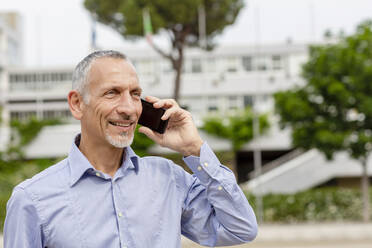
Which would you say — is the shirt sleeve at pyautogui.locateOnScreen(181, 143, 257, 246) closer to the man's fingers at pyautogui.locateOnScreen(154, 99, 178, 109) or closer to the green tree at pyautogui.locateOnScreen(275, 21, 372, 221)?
the man's fingers at pyautogui.locateOnScreen(154, 99, 178, 109)

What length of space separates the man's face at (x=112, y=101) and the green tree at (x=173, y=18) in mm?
21853

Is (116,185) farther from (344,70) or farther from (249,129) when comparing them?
(249,129)

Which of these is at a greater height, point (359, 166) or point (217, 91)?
point (217, 91)

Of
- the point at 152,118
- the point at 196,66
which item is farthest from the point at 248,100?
the point at 152,118

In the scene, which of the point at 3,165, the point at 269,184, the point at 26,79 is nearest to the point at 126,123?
the point at 269,184

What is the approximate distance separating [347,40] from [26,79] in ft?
129

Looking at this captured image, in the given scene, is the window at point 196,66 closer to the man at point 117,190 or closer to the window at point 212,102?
the window at point 212,102

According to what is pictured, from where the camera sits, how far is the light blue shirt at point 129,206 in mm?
1792

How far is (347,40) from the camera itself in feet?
51.6

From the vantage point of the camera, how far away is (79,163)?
75.7 inches

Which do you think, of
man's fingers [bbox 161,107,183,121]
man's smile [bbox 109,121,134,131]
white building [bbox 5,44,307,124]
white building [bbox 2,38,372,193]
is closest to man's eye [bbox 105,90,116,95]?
man's smile [bbox 109,121,134,131]

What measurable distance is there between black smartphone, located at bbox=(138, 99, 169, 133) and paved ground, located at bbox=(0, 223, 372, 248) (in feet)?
33.1

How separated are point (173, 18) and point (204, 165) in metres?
23.5

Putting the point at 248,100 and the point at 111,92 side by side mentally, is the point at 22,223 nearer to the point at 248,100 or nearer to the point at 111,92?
the point at 111,92
